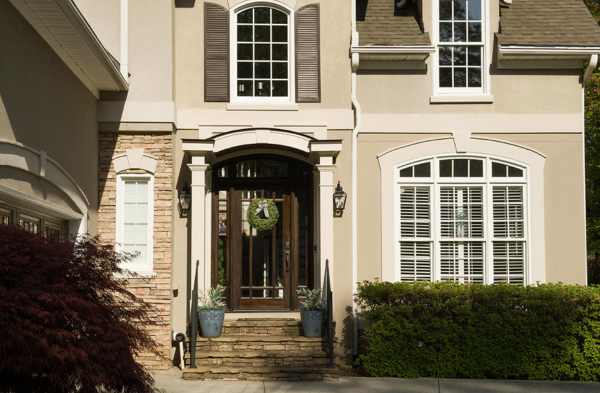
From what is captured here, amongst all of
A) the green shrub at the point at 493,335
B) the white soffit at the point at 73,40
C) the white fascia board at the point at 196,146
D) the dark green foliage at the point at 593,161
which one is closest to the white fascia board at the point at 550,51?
the green shrub at the point at 493,335

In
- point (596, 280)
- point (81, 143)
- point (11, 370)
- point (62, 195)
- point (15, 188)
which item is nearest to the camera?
point (11, 370)

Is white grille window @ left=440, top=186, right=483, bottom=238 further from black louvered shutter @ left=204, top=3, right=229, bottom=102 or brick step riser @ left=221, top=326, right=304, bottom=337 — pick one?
black louvered shutter @ left=204, top=3, right=229, bottom=102

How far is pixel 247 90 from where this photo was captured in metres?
10.6

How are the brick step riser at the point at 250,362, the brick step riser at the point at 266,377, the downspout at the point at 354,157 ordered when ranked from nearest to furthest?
1. the brick step riser at the point at 266,377
2. the brick step riser at the point at 250,362
3. the downspout at the point at 354,157

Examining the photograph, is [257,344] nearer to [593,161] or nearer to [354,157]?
[354,157]

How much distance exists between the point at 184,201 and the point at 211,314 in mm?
1769

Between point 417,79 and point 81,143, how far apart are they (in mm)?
5281

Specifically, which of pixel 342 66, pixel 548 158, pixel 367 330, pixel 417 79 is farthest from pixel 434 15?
pixel 367 330

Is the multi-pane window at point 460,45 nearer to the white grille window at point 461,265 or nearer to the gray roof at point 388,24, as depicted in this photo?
the gray roof at point 388,24

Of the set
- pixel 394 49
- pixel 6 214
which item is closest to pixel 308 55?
pixel 394 49

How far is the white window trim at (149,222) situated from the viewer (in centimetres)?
975

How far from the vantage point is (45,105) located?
760 cm

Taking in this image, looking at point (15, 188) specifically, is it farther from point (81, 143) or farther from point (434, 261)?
point (434, 261)

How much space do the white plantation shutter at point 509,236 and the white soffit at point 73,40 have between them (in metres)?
6.12
